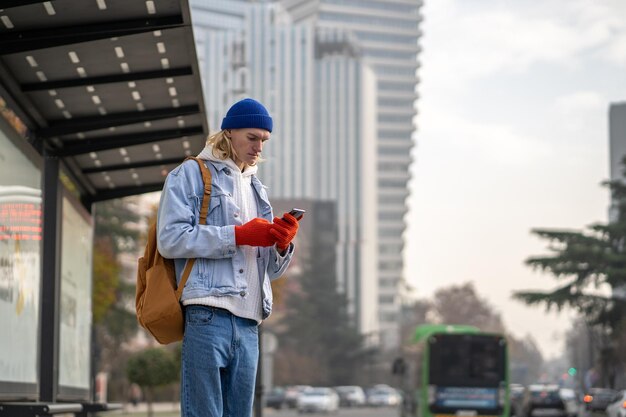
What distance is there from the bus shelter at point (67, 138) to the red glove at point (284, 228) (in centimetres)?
461

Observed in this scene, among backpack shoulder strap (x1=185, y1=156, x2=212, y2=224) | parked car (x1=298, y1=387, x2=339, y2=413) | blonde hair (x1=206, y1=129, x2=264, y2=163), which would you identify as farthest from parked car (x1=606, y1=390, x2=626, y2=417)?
parked car (x1=298, y1=387, x2=339, y2=413)

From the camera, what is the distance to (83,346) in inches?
641

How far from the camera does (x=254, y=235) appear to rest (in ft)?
17.7

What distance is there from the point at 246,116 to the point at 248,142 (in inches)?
4.2

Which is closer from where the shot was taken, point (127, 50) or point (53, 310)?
point (127, 50)

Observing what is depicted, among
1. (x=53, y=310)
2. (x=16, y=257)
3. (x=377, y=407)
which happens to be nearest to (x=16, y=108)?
(x=16, y=257)

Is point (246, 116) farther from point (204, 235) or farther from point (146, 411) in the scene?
point (146, 411)

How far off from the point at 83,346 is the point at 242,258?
11.1 metres

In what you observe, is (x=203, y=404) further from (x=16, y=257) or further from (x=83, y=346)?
(x=83, y=346)

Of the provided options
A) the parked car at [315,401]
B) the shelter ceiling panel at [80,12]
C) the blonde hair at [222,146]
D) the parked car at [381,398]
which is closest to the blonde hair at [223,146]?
the blonde hair at [222,146]

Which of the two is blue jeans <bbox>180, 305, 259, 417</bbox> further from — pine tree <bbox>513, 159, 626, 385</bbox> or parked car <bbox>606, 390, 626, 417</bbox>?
pine tree <bbox>513, 159, 626, 385</bbox>

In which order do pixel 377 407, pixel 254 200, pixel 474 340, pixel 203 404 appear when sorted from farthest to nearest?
pixel 377 407
pixel 474 340
pixel 254 200
pixel 203 404

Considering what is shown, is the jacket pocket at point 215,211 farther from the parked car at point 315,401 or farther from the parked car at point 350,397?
the parked car at point 350,397

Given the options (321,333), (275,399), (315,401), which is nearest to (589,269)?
(315,401)
